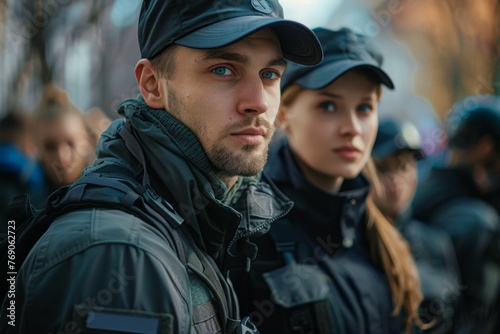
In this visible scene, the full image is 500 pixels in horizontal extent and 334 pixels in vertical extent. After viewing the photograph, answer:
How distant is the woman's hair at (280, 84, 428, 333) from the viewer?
292 cm

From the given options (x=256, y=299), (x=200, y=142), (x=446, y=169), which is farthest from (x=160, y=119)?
(x=446, y=169)

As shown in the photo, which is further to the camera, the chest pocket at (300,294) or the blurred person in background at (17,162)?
the blurred person in background at (17,162)

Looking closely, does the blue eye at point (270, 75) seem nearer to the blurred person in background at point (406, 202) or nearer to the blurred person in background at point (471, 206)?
the blurred person in background at point (406, 202)

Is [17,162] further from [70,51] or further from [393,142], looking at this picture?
[393,142]

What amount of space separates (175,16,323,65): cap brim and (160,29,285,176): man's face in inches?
1.9

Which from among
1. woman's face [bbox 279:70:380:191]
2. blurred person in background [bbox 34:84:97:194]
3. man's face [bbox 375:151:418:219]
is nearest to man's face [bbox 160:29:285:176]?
woman's face [bbox 279:70:380:191]

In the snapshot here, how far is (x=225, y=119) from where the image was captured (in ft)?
6.10

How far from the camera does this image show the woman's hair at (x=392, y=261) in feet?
9.59

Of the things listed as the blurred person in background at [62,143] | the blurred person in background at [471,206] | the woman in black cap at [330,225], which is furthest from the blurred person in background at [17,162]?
the blurred person in background at [471,206]

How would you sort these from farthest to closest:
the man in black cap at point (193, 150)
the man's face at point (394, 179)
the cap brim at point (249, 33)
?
the man's face at point (394, 179) → the cap brim at point (249, 33) → the man in black cap at point (193, 150)

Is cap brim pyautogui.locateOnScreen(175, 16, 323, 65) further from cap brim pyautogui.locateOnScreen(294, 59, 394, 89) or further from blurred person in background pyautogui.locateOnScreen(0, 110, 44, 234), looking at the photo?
blurred person in background pyautogui.locateOnScreen(0, 110, 44, 234)

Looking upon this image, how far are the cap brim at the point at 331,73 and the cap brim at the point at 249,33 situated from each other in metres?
0.67

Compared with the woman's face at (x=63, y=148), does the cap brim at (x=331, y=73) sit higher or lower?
higher

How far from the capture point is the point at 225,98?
6.11ft
